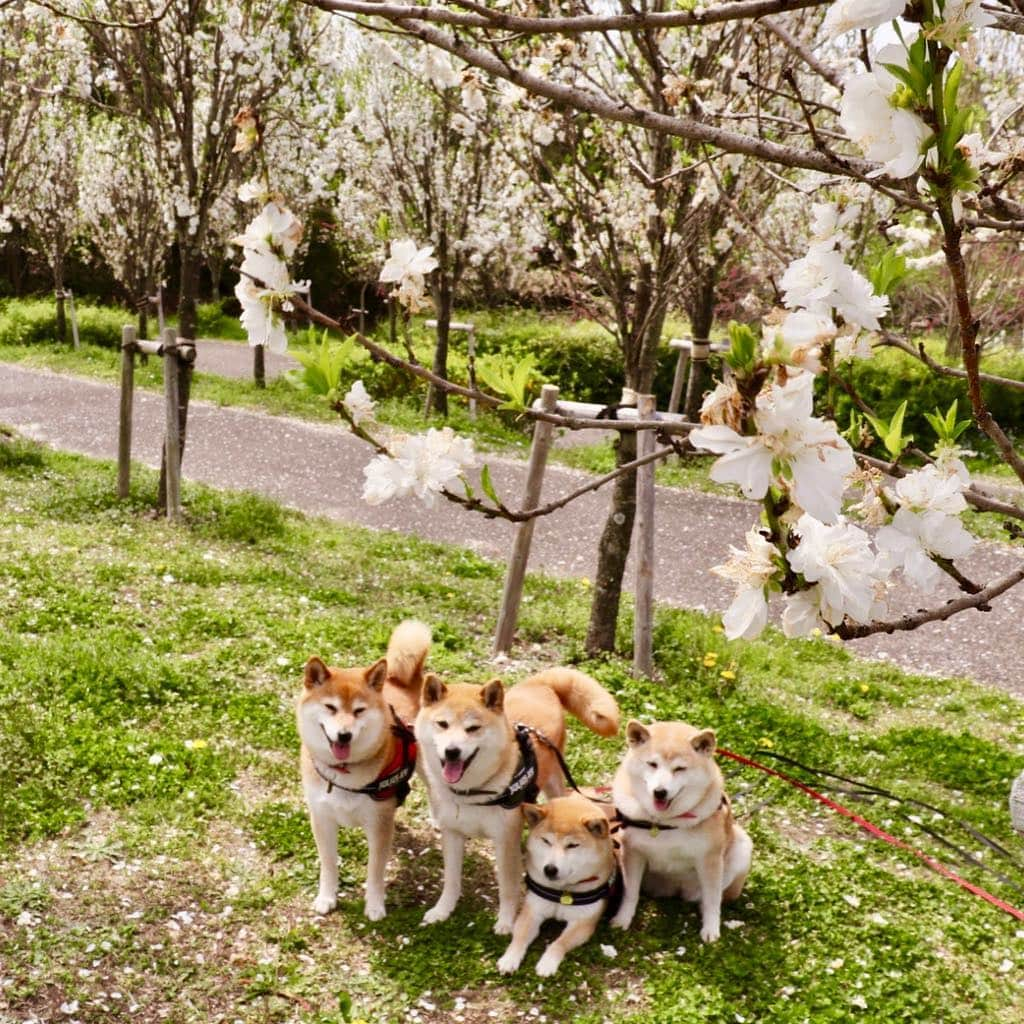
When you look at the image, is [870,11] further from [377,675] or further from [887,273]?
[377,675]

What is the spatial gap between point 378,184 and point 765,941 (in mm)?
14461

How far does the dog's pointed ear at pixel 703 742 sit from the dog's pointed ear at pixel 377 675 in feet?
4.17

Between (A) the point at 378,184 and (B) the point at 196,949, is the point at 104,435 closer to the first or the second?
(A) the point at 378,184

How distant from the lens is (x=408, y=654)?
492 centimetres

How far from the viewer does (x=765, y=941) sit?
440cm

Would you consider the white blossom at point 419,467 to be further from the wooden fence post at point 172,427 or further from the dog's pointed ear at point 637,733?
the wooden fence post at point 172,427

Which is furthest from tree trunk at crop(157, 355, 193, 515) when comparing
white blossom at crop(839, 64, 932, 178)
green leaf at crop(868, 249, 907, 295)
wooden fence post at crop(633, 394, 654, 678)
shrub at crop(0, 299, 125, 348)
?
shrub at crop(0, 299, 125, 348)

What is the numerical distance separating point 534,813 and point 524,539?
10.2ft

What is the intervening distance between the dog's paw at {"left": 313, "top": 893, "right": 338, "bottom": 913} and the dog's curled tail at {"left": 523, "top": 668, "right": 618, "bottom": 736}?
4.28 ft

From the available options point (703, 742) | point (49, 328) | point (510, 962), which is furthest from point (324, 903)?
point (49, 328)

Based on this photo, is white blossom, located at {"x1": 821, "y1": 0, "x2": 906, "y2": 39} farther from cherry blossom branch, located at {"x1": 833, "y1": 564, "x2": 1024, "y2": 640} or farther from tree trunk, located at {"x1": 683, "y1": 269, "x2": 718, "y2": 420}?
tree trunk, located at {"x1": 683, "y1": 269, "x2": 718, "y2": 420}

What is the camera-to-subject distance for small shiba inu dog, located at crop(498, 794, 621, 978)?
13.5 feet

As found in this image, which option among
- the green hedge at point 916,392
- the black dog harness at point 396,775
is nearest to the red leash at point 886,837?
the black dog harness at point 396,775

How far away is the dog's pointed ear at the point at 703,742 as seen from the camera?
13.8 ft
